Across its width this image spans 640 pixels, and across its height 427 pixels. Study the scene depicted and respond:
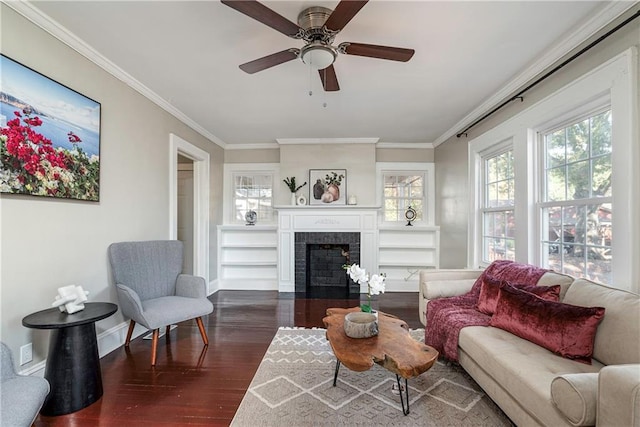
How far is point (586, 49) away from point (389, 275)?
3.77m

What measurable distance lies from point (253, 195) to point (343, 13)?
4.04 meters

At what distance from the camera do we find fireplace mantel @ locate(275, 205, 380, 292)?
471 cm

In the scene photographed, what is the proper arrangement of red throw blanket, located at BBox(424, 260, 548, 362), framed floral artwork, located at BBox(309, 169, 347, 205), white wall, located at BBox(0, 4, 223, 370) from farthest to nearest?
1. framed floral artwork, located at BBox(309, 169, 347, 205)
2. red throw blanket, located at BBox(424, 260, 548, 362)
3. white wall, located at BBox(0, 4, 223, 370)

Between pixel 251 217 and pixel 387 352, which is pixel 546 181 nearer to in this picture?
pixel 387 352

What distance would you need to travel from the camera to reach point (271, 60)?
1.99m

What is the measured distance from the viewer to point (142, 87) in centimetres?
293

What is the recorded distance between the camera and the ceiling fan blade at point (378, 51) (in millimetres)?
1844

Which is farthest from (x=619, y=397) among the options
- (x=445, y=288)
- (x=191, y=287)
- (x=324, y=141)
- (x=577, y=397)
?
(x=324, y=141)

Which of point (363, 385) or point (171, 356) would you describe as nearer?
point (363, 385)

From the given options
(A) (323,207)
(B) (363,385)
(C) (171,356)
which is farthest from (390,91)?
(C) (171,356)

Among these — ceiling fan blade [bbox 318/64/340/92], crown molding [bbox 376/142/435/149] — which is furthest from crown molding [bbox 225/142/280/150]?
ceiling fan blade [bbox 318/64/340/92]

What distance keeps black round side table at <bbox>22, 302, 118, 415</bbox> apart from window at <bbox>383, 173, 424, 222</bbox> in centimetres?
424

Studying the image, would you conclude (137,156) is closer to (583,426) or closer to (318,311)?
(318,311)

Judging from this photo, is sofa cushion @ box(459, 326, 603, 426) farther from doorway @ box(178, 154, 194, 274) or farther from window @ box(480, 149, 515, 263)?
doorway @ box(178, 154, 194, 274)
